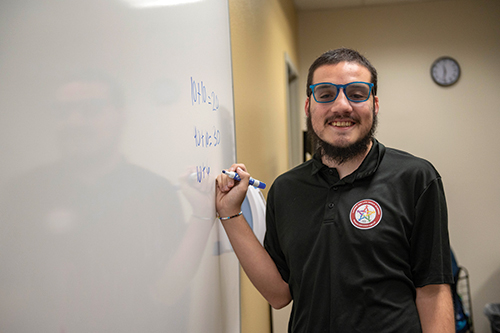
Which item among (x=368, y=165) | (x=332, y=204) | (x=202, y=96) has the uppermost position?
(x=202, y=96)

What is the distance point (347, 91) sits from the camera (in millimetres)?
1086

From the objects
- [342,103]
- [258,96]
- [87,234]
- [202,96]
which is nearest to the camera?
[87,234]

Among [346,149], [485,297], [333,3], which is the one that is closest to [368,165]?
[346,149]

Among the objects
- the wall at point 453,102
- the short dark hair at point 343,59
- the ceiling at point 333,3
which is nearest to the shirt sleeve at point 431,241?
the short dark hair at point 343,59

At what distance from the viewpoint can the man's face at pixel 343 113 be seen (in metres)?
1.08

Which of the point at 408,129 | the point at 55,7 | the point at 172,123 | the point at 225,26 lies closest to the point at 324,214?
the point at 172,123

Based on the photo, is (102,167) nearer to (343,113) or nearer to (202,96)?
(202,96)

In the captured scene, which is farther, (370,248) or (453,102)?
(453,102)

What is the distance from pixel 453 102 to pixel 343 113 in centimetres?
341

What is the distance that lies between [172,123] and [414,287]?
0.77m

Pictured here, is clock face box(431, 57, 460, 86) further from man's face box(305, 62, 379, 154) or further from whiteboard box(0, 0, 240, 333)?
whiteboard box(0, 0, 240, 333)

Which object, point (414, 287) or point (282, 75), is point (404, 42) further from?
point (414, 287)

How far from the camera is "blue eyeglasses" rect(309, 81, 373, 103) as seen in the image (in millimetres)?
1080

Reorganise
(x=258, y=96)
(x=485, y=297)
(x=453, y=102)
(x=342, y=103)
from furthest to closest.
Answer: (x=453, y=102), (x=485, y=297), (x=258, y=96), (x=342, y=103)
